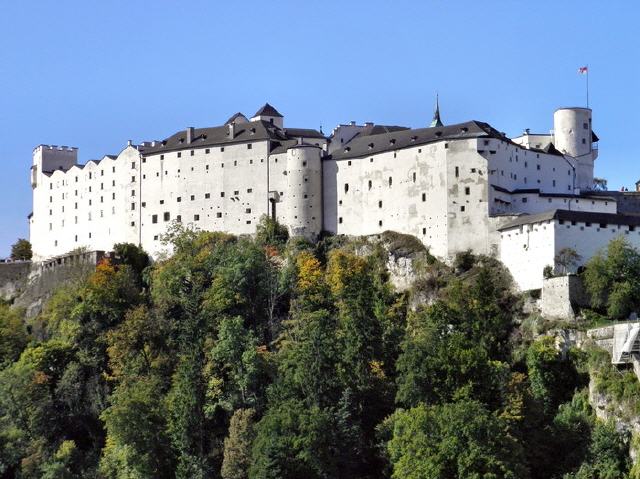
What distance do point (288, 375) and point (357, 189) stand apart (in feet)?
66.4

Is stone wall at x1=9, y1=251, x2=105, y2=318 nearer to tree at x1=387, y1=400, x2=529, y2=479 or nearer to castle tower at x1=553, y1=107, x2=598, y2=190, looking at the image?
castle tower at x1=553, y1=107, x2=598, y2=190

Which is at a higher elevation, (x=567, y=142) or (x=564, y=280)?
(x=567, y=142)

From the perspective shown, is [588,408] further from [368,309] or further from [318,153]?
[318,153]

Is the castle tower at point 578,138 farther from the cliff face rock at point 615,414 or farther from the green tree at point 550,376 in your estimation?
the cliff face rock at point 615,414

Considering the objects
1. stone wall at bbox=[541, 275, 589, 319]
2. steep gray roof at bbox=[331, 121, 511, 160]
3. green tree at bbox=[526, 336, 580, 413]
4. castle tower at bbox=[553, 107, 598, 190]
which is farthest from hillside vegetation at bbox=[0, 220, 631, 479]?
castle tower at bbox=[553, 107, 598, 190]

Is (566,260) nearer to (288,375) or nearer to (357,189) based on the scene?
(288,375)

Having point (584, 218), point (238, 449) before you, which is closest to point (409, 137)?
point (584, 218)

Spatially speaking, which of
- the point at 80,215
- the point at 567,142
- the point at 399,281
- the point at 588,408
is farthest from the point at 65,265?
the point at 588,408

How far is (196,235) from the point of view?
9631 centimetres

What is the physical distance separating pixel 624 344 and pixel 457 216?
19084 millimetres

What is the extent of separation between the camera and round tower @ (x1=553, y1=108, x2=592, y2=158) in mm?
94812

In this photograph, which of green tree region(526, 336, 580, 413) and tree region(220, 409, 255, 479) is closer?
green tree region(526, 336, 580, 413)

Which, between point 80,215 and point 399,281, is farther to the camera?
point 80,215

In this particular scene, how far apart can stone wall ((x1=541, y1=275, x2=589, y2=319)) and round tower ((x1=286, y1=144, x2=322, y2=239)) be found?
2042cm
